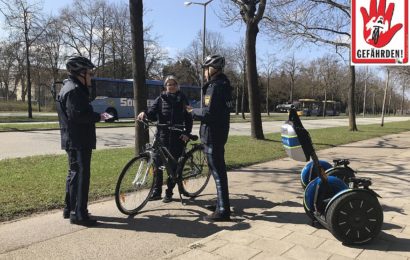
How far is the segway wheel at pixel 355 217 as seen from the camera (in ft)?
14.3

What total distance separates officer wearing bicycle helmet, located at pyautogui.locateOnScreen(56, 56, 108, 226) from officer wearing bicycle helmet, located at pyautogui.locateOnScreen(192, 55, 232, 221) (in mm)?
1276

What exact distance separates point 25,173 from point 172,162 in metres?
3.56

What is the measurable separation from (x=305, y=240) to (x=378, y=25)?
236 centimetres

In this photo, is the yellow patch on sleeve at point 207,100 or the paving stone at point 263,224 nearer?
the paving stone at point 263,224

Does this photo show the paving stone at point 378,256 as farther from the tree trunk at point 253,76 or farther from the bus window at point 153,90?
the bus window at point 153,90

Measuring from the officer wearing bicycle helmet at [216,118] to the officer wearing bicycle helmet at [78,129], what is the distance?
128cm

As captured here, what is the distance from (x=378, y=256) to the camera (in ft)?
13.4

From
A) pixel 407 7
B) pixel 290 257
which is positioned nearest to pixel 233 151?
pixel 290 257

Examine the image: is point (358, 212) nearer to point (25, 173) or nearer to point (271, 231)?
point (271, 231)

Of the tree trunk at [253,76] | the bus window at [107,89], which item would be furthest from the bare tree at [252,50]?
the bus window at [107,89]

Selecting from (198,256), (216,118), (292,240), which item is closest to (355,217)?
(292,240)

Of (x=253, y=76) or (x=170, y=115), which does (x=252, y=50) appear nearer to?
(x=253, y=76)

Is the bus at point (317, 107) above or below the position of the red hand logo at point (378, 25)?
below

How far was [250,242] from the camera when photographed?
14.5 ft
